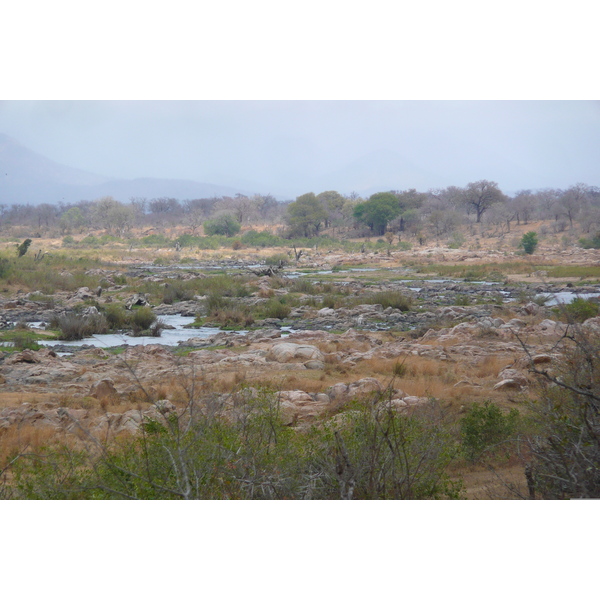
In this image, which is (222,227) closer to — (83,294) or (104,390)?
(83,294)

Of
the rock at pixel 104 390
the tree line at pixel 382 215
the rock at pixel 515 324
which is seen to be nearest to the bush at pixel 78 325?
the rock at pixel 104 390

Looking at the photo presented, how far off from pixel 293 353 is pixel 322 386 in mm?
2371

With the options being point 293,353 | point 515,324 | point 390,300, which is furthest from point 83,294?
point 515,324

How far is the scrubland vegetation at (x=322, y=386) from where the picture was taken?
378 cm

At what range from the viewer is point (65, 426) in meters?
6.73

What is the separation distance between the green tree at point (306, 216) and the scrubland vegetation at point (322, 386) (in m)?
19.7

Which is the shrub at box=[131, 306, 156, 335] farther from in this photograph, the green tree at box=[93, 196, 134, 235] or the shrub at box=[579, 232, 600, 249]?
the green tree at box=[93, 196, 134, 235]

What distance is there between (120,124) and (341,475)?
160004 millimetres

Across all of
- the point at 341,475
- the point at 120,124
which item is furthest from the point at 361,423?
the point at 120,124

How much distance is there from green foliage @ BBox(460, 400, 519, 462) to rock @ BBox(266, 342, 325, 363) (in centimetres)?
488

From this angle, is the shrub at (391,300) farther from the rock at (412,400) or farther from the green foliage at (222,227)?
the green foliage at (222,227)

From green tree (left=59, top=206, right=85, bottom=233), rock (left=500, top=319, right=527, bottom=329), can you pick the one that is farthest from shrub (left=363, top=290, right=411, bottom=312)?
green tree (left=59, top=206, right=85, bottom=233)

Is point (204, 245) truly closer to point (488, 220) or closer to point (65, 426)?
point (488, 220)

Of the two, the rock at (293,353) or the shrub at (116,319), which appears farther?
the shrub at (116,319)
